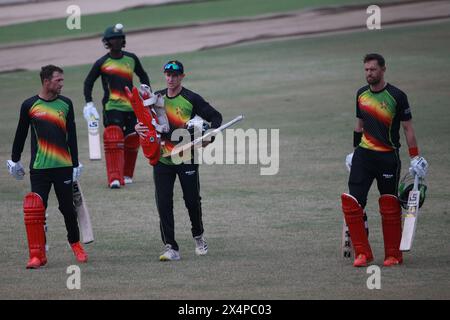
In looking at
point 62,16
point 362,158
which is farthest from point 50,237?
point 62,16

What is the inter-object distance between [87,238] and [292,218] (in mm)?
3244

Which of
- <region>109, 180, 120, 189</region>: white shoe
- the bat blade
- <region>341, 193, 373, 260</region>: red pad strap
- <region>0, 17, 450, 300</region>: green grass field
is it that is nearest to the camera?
<region>0, 17, 450, 300</region>: green grass field

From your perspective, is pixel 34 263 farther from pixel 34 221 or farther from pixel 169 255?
pixel 169 255

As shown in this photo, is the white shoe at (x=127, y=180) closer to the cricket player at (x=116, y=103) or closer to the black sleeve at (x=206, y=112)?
the cricket player at (x=116, y=103)

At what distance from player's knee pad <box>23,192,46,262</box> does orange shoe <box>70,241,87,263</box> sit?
52 cm

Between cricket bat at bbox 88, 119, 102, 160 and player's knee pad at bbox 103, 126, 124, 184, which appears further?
cricket bat at bbox 88, 119, 102, 160

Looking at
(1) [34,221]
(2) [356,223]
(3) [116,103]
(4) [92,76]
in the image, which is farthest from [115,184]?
(2) [356,223]

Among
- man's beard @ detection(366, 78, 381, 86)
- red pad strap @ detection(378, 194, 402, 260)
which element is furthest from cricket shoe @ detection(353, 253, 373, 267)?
man's beard @ detection(366, 78, 381, 86)

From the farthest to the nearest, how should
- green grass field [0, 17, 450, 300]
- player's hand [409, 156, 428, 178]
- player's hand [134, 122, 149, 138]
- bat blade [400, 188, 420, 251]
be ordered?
player's hand [134, 122, 149, 138], player's hand [409, 156, 428, 178], bat blade [400, 188, 420, 251], green grass field [0, 17, 450, 300]

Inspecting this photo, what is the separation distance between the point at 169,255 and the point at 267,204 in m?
3.66

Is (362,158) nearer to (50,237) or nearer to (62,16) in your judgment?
(50,237)

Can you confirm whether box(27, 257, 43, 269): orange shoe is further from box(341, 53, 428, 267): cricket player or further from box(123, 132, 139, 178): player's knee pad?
box(123, 132, 139, 178): player's knee pad

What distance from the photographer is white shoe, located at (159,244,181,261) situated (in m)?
13.0

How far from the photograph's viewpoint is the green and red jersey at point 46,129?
12742 mm
